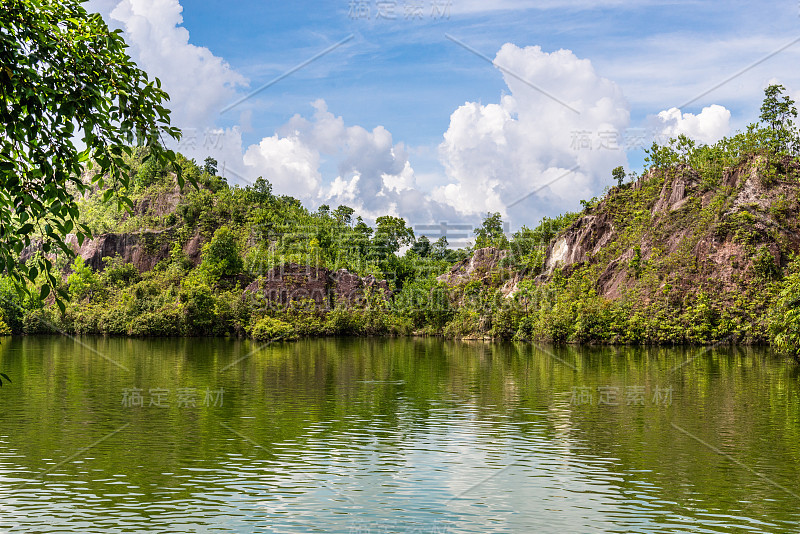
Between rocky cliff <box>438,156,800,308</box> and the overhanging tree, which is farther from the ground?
rocky cliff <box>438,156,800,308</box>

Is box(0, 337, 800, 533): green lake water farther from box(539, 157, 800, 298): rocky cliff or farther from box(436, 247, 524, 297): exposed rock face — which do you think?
box(436, 247, 524, 297): exposed rock face

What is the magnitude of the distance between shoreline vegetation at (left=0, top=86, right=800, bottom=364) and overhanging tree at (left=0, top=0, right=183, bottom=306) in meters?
48.8

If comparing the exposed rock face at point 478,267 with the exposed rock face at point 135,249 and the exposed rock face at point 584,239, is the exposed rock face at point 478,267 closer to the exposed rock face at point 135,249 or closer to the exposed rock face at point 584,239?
the exposed rock face at point 584,239

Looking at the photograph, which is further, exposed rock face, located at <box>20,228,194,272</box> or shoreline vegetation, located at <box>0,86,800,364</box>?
exposed rock face, located at <box>20,228,194,272</box>

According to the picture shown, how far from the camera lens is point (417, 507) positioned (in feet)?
45.1

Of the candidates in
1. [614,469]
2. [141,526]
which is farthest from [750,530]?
[141,526]

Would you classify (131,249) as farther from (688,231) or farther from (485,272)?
(688,231)

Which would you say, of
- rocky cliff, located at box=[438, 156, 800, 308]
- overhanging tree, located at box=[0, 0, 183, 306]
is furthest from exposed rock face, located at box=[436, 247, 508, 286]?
overhanging tree, located at box=[0, 0, 183, 306]

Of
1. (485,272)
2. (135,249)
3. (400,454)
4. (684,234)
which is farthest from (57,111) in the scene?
(135,249)

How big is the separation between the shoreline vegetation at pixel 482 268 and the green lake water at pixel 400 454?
27.3 metres

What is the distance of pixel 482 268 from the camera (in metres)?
105

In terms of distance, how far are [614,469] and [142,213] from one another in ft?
418

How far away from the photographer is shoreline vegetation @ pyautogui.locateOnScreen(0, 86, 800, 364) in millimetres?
73875

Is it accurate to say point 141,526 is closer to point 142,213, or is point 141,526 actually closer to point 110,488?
point 110,488
